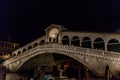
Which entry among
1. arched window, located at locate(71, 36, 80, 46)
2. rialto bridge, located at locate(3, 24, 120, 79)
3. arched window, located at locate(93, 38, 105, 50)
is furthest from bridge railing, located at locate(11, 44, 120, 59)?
arched window, located at locate(71, 36, 80, 46)

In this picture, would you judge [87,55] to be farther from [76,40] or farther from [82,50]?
[76,40]

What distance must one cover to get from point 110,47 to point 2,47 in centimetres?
2079

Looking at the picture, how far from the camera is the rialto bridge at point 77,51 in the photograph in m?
18.2

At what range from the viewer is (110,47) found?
69.1 ft

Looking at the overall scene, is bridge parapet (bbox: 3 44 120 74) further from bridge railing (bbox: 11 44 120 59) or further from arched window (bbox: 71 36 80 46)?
arched window (bbox: 71 36 80 46)

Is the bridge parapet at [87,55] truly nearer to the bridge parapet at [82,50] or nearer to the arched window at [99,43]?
→ the bridge parapet at [82,50]

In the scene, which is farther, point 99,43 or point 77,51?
point 99,43

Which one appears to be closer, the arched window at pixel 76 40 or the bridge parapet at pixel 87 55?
the bridge parapet at pixel 87 55

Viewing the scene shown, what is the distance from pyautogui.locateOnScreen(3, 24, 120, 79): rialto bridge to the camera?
18250 millimetres

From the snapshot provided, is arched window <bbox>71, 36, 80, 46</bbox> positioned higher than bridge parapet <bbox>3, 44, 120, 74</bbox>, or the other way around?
arched window <bbox>71, 36, 80, 46</bbox>

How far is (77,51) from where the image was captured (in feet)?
64.8

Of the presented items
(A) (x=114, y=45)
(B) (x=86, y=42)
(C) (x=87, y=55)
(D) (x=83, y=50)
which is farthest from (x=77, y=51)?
(A) (x=114, y=45)

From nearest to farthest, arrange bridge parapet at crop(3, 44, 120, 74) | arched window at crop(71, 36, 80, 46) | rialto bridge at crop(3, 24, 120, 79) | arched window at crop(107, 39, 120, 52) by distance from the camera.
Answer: bridge parapet at crop(3, 44, 120, 74) → rialto bridge at crop(3, 24, 120, 79) → arched window at crop(107, 39, 120, 52) → arched window at crop(71, 36, 80, 46)

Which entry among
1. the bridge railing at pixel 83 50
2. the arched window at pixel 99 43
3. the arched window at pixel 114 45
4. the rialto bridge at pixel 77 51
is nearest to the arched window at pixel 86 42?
the rialto bridge at pixel 77 51
